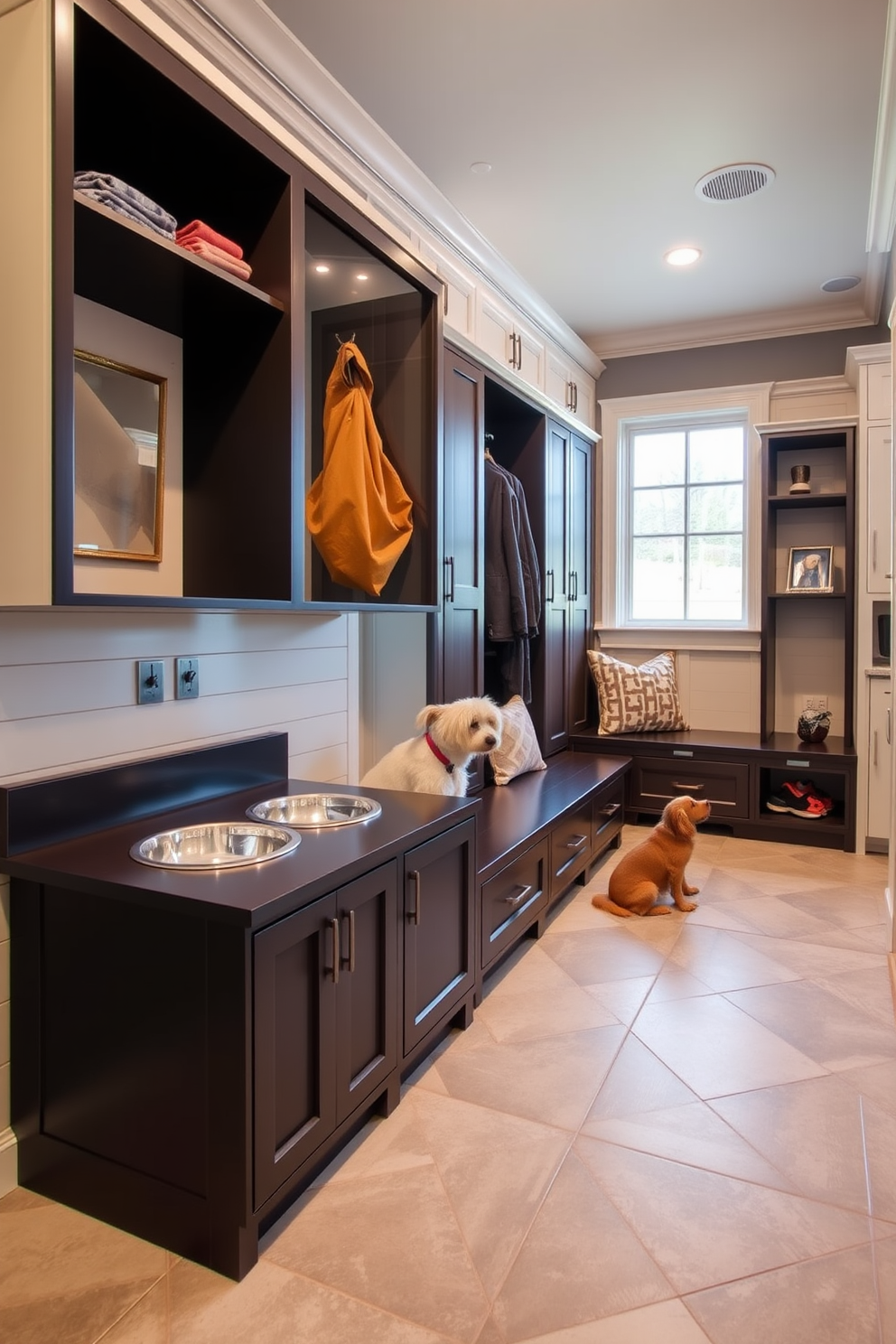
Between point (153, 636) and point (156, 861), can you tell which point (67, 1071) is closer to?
point (156, 861)

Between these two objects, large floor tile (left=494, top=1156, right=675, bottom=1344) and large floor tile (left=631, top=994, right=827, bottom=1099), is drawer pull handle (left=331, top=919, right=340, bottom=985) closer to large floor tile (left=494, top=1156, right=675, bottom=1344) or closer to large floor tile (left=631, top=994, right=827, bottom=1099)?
large floor tile (left=494, top=1156, right=675, bottom=1344)

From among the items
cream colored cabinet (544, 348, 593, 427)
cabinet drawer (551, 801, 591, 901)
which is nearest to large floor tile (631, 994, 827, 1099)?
cabinet drawer (551, 801, 591, 901)

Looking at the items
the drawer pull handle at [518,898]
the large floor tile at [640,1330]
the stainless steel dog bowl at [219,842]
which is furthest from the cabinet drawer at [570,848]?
the large floor tile at [640,1330]

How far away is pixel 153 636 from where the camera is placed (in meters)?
1.96

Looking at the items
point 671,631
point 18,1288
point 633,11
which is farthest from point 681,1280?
point 671,631

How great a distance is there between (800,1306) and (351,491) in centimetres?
202

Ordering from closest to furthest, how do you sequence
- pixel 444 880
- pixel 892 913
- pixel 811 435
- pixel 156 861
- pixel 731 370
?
pixel 156 861
pixel 444 880
pixel 892 913
pixel 811 435
pixel 731 370

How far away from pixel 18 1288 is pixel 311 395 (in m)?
2.08

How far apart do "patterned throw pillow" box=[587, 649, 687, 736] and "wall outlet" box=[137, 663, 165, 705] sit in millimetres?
3163

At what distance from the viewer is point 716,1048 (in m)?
2.24

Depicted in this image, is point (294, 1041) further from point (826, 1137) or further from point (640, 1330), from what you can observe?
point (826, 1137)

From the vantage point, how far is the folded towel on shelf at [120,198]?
1.49 m

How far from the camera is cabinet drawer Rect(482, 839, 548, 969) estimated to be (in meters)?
2.53

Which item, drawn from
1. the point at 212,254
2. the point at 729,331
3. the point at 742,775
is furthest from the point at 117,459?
the point at 729,331
